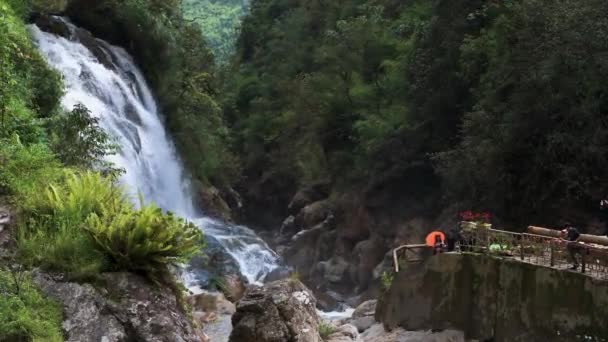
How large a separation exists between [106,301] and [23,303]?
36.5 inches

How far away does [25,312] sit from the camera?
8.20 meters

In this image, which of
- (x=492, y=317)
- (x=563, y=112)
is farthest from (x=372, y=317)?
(x=563, y=112)

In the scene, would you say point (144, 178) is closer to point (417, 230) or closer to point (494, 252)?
point (417, 230)

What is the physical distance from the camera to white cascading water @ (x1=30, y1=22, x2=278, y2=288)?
26.1 meters

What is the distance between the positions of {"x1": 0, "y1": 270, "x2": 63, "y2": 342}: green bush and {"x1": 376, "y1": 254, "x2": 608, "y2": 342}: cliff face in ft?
29.0

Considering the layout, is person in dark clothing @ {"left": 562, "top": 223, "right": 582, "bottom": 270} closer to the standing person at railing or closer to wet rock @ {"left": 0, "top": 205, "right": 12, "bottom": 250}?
the standing person at railing

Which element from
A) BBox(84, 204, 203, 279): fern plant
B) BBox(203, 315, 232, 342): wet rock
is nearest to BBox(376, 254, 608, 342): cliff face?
BBox(203, 315, 232, 342): wet rock

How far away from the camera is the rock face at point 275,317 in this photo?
1309cm

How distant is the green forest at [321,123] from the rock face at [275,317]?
2.71 m

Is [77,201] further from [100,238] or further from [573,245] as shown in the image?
[573,245]

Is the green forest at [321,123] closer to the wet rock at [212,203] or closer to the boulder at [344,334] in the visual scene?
the wet rock at [212,203]

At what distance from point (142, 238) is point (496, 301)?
30.9 feet

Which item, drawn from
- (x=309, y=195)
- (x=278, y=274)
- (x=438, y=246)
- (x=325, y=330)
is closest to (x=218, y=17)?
(x=309, y=195)

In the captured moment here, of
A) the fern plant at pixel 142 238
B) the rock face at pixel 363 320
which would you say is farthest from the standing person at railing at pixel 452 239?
the fern plant at pixel 142 238
